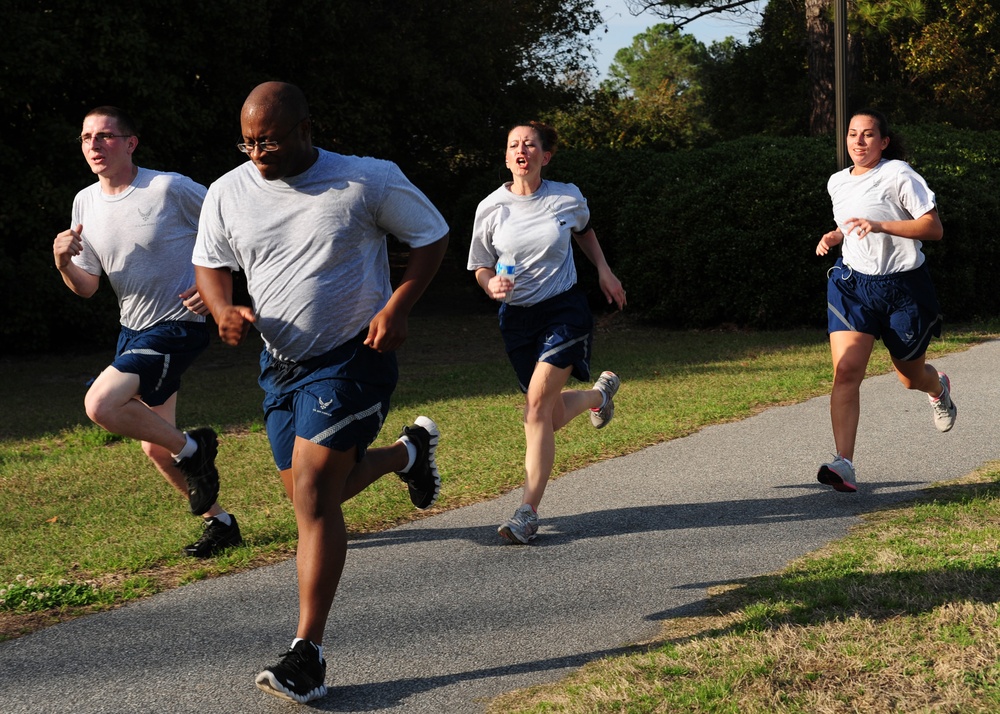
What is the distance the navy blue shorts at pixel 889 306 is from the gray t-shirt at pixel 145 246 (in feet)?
11.6

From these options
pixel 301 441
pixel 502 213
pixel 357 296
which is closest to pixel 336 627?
pixel 301 441

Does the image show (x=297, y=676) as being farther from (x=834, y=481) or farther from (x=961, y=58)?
(x=961, y=58)

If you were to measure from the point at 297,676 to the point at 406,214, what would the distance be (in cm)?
163

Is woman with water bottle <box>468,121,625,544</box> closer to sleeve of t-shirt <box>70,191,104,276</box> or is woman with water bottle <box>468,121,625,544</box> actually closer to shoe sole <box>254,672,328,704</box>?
sleeve of t-shirt <box>70,191,104,276</box>

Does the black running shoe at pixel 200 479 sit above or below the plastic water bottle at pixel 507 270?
below

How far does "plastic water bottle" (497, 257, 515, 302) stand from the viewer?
5.71 m

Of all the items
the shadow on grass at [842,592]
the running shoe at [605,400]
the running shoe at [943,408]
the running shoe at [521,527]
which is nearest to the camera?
the shadow on grass at [842,592]

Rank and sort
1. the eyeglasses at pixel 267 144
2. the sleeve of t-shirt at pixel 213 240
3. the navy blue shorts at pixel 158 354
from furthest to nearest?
1. the navy blue shorts at pixel 158 354
2. the sleeve of t-shirt at pixel 213 240
3. the eyeglasses at pixel 267 144

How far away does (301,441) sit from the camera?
4.09 m

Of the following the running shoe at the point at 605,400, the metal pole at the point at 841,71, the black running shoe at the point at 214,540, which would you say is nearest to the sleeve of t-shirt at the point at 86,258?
the black running shoe at the point at 214,540

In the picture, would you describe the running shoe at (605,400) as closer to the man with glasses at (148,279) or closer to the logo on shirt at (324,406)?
the man with glasses at (148,279)

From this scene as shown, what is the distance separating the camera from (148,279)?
5723 mm

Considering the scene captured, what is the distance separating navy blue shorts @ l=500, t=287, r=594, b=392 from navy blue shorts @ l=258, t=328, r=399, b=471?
5.49ft

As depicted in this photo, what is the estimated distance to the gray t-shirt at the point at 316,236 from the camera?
407 cm
